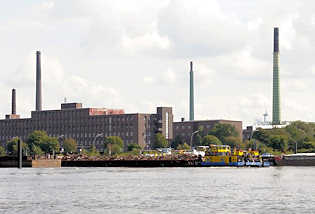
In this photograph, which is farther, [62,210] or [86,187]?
[86,187]

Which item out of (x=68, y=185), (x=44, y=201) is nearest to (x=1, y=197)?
(x=44, y=201)

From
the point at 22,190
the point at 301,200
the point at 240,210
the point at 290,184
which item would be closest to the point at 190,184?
the point at 290,184

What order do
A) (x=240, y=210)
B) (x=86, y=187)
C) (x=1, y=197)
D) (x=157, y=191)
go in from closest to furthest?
(x=240, y=210)
(x=1, y=197)
(x=157, y=191)
(x=86, y=187)

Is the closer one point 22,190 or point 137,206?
point 137,206

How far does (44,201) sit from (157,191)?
17.9 m

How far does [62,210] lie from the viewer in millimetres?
72438

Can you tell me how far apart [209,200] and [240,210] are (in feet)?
34.2

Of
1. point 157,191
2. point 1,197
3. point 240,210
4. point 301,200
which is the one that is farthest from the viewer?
point 157,191

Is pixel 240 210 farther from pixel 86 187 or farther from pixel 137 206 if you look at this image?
pixel 86 187

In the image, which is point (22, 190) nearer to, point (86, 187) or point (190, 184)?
point (86, 187)

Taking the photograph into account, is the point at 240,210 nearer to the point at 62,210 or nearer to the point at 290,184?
the point at 62,210

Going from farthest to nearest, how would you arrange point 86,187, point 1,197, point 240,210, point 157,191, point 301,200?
point 86,187
point 157,191
point 1,197
point 301,200
point 240,210

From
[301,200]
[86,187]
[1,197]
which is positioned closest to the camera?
[301,200]

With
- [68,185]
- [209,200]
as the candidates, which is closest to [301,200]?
[209,200]
